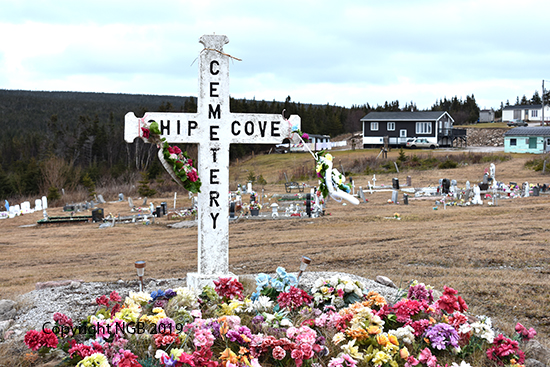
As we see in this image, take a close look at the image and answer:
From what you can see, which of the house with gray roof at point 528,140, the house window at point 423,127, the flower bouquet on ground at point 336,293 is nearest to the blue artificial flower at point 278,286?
the flower bouquet on ground at point 336,293

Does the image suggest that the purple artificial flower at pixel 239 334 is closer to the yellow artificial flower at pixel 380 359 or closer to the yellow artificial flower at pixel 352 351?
the yellow artificial flower at pixel 352 351

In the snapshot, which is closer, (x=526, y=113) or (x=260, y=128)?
(x=260, y=128)

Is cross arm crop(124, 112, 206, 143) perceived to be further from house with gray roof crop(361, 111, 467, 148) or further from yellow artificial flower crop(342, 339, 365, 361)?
house with gray roof crop(361, 111, 467, 148)

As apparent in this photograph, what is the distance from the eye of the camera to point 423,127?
59.0m

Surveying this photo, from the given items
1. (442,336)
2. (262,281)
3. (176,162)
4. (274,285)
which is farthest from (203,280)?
(442,336)

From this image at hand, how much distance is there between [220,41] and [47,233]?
18.4 m

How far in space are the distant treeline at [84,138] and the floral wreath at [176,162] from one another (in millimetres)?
34302

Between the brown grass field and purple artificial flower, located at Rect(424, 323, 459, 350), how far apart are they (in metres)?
1.26

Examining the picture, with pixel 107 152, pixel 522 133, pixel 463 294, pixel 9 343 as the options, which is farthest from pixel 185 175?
A: pixel 107 152

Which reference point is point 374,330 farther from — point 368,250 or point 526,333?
point 368,250

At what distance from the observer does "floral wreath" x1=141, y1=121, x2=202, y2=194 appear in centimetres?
555

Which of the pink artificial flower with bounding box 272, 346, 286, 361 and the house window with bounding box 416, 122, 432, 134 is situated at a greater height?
the house window with bounding box 416, 122, 432, 134

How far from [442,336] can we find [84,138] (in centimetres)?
8070

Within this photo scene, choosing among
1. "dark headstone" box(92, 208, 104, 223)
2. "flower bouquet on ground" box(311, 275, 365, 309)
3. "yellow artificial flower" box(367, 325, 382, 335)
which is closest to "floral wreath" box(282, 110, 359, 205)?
"flower bouquet on ground" box(311, 275, 365, 309)
